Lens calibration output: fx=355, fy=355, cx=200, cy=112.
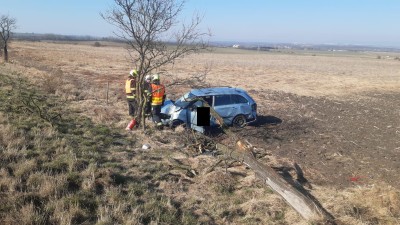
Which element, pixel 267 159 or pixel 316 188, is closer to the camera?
pixel 316 188

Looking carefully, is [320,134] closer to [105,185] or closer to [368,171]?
[368,171]

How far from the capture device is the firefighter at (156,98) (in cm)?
1292

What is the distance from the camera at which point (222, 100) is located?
13.4 meters

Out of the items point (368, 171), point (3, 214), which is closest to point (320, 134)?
point (368, 171)

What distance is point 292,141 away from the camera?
12.5 metres

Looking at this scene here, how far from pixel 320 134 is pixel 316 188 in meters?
5.35

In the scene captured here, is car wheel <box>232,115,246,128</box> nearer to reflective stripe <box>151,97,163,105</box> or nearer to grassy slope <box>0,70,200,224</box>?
reflective stripe <box>151,97,163,105</box>

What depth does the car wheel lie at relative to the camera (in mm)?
13602

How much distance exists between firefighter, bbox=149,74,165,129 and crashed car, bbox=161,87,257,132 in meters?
0.26

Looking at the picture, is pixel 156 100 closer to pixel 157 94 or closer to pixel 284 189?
pixel 157 94

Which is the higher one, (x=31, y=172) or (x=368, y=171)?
(x=31, y=172)

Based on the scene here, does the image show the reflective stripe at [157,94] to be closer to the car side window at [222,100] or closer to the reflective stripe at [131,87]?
the reflective stripe at [131,87]

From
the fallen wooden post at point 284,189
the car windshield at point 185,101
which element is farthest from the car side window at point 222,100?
the fallen wooden post at point 284,189

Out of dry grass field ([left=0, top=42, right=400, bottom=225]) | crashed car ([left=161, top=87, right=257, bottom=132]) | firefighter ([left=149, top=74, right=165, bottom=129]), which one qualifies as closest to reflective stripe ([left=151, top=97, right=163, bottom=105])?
firefighter ([left=149, top=74, right=165, bottom=129])
